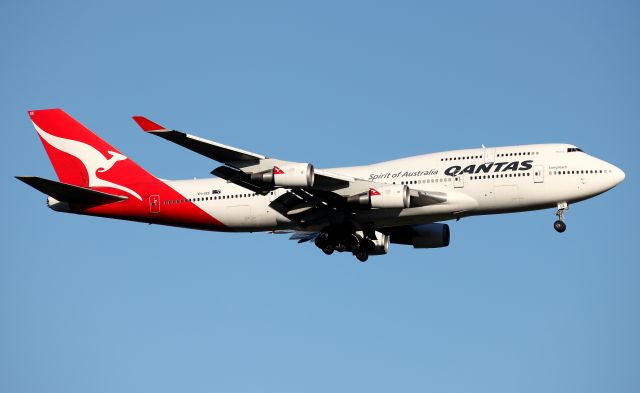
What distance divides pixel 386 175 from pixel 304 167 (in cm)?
575

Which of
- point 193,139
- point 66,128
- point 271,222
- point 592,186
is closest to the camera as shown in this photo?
point 193,139

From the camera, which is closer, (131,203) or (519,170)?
(519,170)

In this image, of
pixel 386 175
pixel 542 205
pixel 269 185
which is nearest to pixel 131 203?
pixel 269 185

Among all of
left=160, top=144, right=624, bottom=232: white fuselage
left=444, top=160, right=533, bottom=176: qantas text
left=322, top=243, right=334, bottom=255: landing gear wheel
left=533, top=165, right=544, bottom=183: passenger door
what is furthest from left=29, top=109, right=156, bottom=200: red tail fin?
left=533, top=165, right=544, bottom=183: passenger door

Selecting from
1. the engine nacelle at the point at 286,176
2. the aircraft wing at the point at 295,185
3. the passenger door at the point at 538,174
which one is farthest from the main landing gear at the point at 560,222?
the engine nacelle at the point at 286,176

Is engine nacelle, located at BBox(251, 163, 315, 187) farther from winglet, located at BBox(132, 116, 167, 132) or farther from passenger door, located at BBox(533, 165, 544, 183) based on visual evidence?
passenger door, located at BBox(533, 165, 544, 183)

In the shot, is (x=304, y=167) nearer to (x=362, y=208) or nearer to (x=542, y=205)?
(x=362, y=208)

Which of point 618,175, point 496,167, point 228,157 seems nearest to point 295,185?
point 228,157

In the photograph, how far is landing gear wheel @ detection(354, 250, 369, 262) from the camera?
50.1 m

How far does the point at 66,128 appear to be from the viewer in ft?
173

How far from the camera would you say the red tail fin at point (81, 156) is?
5109cm

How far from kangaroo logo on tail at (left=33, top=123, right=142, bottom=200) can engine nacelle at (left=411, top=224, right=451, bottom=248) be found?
52.7ft

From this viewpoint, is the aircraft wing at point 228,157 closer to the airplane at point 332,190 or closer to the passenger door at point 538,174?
the airplane at point 332,190

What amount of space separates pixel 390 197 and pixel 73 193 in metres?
16.2
